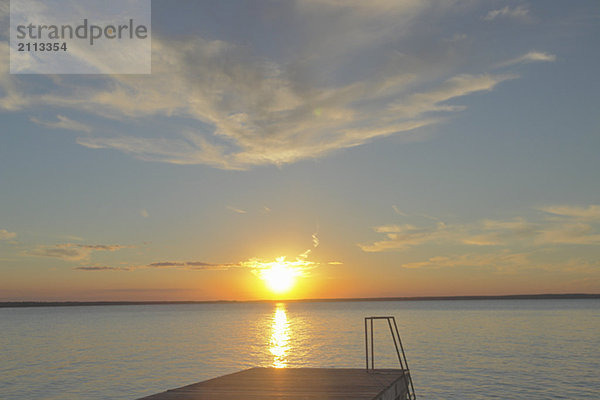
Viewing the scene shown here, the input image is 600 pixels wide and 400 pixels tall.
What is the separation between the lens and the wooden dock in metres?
14.5

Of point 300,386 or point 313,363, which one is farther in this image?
point 313,363

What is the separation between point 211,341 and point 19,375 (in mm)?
28776

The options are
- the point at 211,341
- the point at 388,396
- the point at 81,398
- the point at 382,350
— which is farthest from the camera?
the point at 211,341

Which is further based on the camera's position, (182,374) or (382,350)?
(382,350)

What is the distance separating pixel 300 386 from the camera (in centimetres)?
1625

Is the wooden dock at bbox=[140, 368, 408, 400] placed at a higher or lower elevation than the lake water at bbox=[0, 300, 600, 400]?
higher

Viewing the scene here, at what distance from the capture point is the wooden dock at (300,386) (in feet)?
47.5

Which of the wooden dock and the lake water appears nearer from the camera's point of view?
the wooden dock

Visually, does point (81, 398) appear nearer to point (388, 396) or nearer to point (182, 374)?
point (182, 374)

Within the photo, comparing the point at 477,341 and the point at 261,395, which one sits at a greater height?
the point at 261,395

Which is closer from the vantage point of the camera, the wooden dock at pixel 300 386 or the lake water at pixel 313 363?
the wooden dock at pixel 300 386

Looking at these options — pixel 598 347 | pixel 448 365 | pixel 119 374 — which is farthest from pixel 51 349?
pixel 598 347

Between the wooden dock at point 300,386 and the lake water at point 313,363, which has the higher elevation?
the wooden dock at point 300,386

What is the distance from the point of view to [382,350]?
48562 mm
